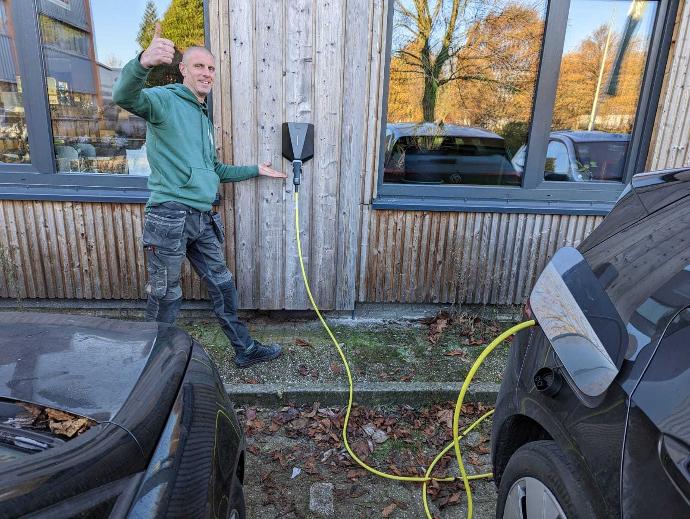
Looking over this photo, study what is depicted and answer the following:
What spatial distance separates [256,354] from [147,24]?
9.31ft

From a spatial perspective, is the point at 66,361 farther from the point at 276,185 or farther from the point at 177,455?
the point at 276,185

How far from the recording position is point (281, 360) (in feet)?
12.6

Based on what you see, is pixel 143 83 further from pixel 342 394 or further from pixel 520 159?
pixel 520 159

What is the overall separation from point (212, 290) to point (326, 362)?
3.33ft

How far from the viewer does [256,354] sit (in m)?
3.76

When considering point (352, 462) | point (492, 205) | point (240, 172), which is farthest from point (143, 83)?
point (492, 205)

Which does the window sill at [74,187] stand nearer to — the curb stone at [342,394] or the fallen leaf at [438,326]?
the curb stone at [342,394]

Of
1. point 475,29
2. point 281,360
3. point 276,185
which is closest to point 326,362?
point 281,360

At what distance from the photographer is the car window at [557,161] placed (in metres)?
4.56

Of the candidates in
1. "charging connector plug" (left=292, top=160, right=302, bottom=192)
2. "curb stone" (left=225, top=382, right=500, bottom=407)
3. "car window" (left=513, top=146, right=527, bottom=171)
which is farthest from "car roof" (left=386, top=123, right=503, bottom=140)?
"curb stone" (left=225, top=382, right=500, bottom=407)

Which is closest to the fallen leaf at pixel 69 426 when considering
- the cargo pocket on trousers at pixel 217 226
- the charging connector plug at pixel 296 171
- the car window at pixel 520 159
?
the cargo pocket on trousers at pixel 217 226

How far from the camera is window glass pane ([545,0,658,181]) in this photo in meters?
4.30

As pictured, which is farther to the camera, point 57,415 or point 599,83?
point 599,83

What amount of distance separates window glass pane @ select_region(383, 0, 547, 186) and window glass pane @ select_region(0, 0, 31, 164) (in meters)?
3.04
